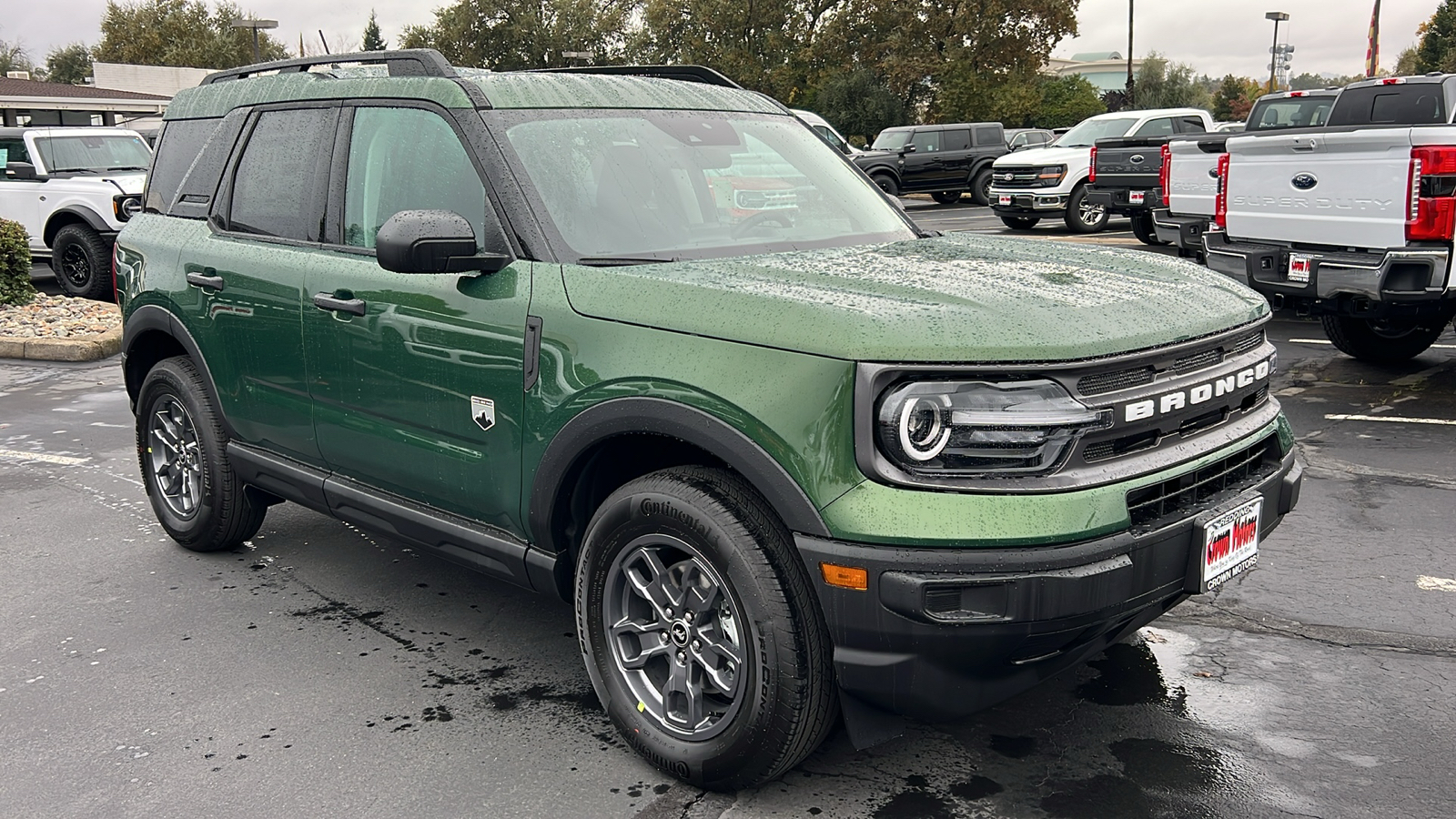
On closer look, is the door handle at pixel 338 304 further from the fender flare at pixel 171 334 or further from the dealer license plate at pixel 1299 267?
the dealer license plate at pixel 1299 267

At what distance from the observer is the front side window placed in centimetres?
378

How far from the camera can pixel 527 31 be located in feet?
226

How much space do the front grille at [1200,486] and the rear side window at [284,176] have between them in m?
2.90

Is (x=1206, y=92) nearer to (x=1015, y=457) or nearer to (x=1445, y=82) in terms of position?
(x=1445, y=82)

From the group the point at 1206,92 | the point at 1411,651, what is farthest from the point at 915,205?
the point at 1206,92

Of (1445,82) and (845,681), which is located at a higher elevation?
(1445,82)

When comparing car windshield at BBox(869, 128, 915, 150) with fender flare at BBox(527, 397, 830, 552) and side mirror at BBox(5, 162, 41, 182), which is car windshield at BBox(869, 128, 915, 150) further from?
fender flare at BBox(527, 397, 830, 552)

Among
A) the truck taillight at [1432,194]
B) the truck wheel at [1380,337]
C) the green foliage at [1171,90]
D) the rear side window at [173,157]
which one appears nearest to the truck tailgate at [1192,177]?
the truck wheel at [1380,337]

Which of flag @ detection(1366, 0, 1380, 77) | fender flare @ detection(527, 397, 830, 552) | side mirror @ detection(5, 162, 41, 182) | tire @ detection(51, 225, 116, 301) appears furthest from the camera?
flag @ detection(1366, 0, 1380, 77)

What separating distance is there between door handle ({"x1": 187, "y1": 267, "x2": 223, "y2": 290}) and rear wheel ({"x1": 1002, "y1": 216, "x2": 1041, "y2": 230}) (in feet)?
59.7

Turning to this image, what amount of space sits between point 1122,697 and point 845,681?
132 cm

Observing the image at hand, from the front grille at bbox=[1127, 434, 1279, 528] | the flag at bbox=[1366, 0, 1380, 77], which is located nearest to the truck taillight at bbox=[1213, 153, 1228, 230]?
the front grille at bbox=[1127, 434, 1279, 528]

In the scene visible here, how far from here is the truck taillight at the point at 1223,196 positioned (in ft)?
28.2

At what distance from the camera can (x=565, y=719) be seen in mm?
3670
